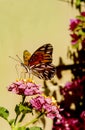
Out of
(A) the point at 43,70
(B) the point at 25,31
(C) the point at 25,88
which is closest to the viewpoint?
(C) the point at 25,88

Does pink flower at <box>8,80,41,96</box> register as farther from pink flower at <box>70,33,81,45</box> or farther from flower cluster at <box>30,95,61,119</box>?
pink flower at <box>70,33,81,45</box>

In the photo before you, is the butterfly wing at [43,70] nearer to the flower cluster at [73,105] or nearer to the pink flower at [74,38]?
the flower cluster at [73,105]

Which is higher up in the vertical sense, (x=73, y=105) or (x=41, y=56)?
(x=41, y=56)

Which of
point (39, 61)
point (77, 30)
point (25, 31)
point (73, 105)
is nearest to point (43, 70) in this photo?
point (39, 61)

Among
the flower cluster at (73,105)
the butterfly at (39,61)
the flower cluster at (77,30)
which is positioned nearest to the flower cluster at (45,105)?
the butterfly at (39,61)

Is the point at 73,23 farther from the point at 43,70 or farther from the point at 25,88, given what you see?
the point at 25,88

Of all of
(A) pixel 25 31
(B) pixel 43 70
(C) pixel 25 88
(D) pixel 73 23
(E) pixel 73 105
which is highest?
(D) pixel 73 23

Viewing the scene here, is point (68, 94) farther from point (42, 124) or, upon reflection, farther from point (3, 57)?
point (3, 57)
